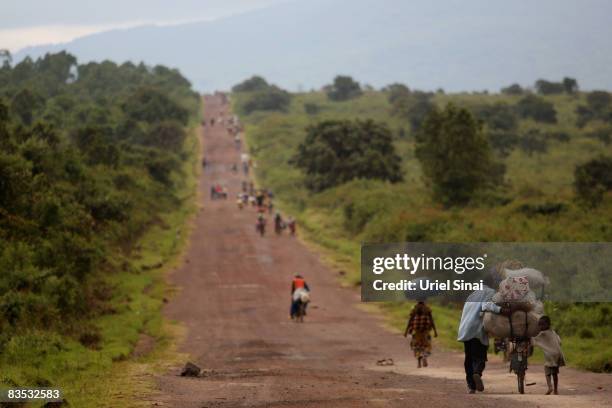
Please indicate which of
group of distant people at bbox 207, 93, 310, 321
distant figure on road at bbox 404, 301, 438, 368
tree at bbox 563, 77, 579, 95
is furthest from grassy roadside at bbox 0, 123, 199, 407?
tree at bbox 563, 77, 579, 95

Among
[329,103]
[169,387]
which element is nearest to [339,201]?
[169,387]

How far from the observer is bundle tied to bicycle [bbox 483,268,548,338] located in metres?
13.4

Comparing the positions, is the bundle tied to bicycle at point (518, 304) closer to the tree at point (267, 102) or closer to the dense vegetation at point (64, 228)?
the dense vegetation at point (64, 228)

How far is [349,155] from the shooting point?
229ft

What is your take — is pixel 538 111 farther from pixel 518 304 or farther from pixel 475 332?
pixel 518 304

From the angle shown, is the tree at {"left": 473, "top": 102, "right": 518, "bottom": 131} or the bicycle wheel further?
the tree at {"left": 473, "top": 102, "right": 518, "bottom": 131}

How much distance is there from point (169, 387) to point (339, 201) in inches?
1736

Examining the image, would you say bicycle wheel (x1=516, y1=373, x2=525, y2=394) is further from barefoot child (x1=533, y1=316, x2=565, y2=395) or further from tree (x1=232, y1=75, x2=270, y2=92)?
tree (x1=232, y1=75, x2=270, y2=92)

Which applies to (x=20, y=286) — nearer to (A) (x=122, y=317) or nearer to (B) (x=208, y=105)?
(A) (x=122, y=317)

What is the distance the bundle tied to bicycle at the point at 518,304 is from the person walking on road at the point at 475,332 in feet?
0.72

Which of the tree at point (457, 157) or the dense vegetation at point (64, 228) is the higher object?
the tree at point (457, 157)

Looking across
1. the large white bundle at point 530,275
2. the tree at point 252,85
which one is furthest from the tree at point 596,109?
the large white bundle at point 530,275

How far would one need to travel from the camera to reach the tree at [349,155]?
67562 millimetres

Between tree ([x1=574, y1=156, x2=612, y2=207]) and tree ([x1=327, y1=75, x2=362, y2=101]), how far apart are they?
305ft
